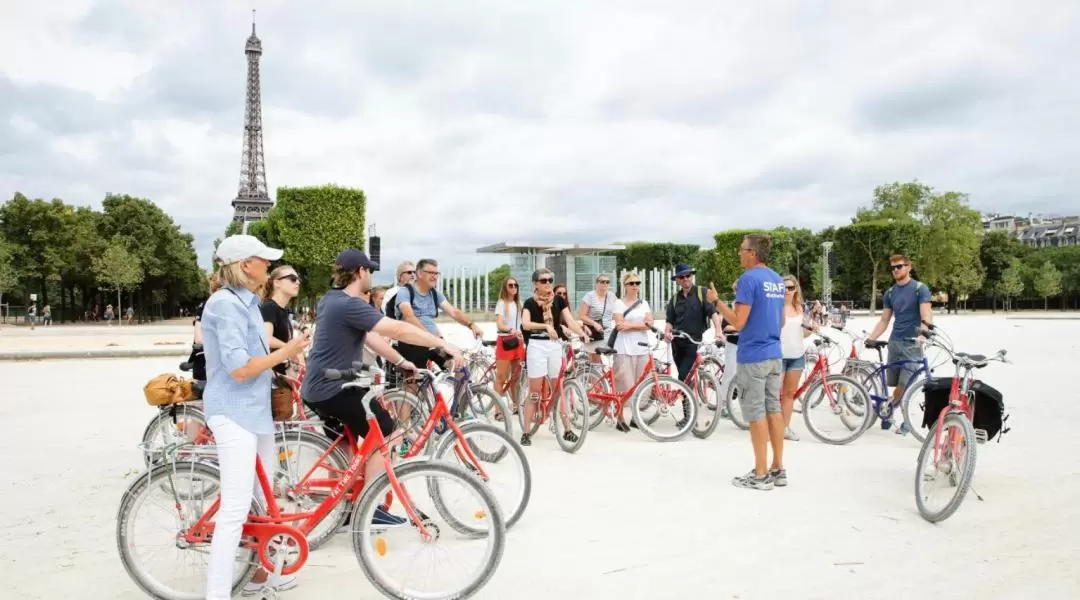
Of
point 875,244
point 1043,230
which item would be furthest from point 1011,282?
point 1043,230

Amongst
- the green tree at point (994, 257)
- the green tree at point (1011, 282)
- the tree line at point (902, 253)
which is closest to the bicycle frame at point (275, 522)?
the tree line at point (902, 253)

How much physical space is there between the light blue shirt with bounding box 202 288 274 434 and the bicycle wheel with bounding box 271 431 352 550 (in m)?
0.76

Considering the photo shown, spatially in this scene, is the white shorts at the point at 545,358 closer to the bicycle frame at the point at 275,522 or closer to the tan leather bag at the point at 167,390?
the tan leather bag at the point at 167,390

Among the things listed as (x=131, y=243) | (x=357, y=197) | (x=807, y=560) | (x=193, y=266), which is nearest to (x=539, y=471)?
(x=807, y=560)

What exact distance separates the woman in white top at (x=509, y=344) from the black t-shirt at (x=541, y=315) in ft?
1.27

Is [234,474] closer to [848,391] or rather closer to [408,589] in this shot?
[408,589]

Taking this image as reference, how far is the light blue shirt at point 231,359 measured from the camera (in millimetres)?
3227

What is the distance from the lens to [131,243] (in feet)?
159

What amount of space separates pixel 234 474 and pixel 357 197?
3483 cm

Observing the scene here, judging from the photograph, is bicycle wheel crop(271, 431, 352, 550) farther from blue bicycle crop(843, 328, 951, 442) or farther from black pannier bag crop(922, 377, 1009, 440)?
blue bicycle crop(843, 328, 951, 442)

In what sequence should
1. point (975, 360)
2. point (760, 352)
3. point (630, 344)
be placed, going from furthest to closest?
point (630, 344) → point (760, 352) → point (975, 360)

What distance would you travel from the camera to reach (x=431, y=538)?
141 inches

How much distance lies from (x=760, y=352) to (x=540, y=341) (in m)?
2.38

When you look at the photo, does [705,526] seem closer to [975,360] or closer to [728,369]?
[975,360]
